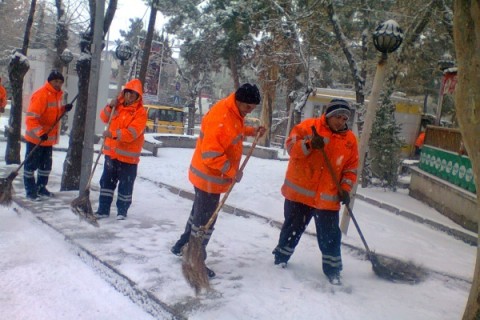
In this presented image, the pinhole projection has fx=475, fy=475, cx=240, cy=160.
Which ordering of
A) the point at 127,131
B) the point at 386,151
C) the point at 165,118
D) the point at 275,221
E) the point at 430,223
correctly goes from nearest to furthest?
1. the point at 127,131
2. the point at 275,221
3. the point at 430,223
4. the point at 386,151
5. the point at 165,118

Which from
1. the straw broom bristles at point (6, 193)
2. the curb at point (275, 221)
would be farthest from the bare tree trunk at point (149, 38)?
the straw broom bristles at point (6, 193)

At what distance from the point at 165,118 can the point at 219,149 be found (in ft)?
90.3

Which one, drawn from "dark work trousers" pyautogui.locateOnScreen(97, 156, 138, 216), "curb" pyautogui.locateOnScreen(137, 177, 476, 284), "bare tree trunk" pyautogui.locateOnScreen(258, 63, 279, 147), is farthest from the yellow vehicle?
"dark work trousers" pyautogui.locateOnScreen(97, 156, 138, 216)

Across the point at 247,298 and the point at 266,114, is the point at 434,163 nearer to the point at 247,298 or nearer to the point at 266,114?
the point at 247,298

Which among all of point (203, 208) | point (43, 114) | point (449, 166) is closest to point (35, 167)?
point (43, 114)

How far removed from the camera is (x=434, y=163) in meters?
10.0

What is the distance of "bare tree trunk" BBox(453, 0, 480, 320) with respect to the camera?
9.45 feet

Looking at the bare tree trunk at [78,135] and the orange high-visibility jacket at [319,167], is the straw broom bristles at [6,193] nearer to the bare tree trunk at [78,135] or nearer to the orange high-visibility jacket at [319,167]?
the bare tree trunk at [78,135]

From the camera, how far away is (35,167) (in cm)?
648

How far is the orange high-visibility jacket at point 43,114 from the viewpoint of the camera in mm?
6332

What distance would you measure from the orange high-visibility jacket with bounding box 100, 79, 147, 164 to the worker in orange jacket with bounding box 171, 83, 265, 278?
4.97 ft

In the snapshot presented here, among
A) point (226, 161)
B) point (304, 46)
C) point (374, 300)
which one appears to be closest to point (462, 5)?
point (226, 161)

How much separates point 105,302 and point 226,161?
152 cm

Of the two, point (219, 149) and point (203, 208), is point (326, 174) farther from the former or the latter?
point (203, 208)
